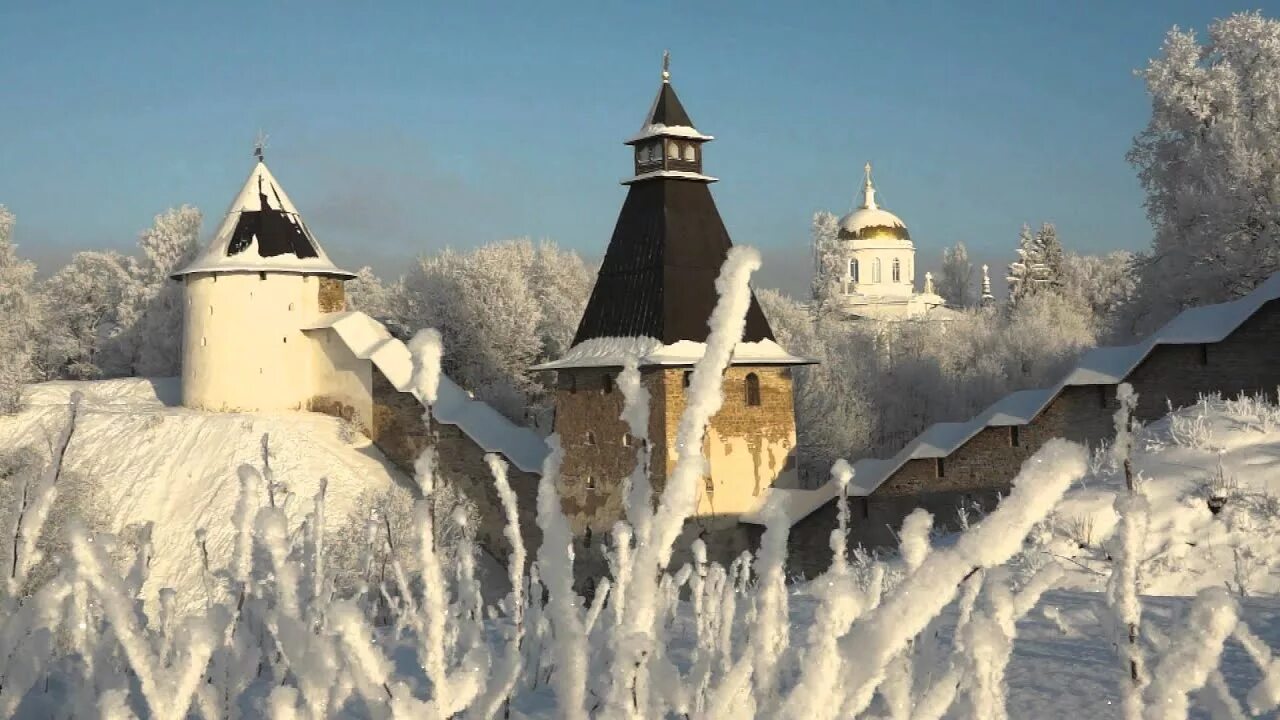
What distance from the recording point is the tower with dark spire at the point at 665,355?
699 inches

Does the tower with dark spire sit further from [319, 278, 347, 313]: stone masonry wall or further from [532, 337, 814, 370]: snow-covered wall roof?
[319, 278, 347, 313]: stone masonry wall

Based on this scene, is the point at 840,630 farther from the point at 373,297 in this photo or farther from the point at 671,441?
the point at 373,297

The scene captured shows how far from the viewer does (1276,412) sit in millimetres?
12633

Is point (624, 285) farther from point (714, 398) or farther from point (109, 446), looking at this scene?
point (714, 398)

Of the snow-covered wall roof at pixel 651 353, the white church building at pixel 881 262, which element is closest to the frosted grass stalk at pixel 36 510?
the snow-covered wall roof at pixel 651 353

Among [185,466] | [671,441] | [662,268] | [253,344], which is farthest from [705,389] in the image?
[253,344]

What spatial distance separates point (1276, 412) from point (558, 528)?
12.0 metres

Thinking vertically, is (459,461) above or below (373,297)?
below

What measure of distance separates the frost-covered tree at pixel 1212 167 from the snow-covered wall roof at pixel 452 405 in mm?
10867

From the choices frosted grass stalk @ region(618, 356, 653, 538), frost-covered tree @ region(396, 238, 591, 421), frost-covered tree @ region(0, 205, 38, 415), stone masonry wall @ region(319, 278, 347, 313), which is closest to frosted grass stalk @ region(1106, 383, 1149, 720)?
frosted grass stalk @ region(618, 356, 653, 538)

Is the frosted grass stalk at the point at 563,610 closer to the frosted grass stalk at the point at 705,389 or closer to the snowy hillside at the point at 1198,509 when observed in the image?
the frosted grass stalk at the point at 705,389

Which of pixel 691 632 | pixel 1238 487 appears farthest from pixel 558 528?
pixel 1238 487

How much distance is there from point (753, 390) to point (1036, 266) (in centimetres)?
3487

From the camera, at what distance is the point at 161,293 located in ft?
104
